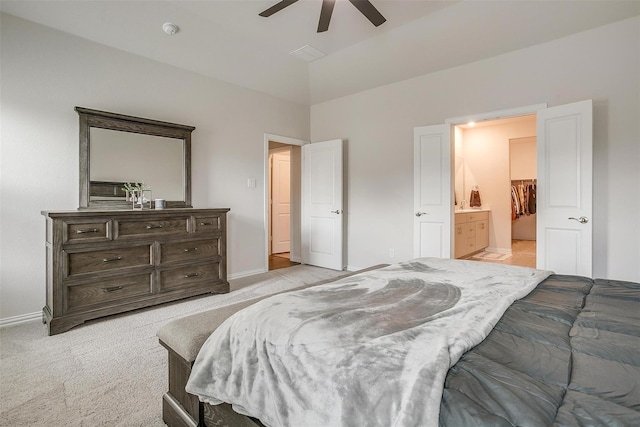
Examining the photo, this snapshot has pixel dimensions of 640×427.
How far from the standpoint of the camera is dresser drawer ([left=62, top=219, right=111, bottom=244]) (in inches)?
102

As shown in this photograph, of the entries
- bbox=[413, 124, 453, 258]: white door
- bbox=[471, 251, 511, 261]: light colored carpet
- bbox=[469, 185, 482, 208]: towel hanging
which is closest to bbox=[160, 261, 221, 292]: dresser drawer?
bbox=[413, 124, 453, 258]: white door

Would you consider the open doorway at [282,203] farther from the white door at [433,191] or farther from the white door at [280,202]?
the white door at [433,191]

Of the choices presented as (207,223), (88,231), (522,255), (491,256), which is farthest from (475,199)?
(88,231)

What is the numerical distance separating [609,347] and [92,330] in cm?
328

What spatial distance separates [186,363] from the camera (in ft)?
4.06

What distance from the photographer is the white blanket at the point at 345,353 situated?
0.76 m

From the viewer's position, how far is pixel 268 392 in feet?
3.13

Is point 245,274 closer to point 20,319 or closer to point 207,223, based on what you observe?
point 207,223

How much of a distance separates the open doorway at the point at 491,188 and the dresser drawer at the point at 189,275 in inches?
178

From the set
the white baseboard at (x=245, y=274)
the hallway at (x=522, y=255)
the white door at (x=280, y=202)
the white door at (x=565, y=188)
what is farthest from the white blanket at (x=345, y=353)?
the white door at (x=280, y=202)

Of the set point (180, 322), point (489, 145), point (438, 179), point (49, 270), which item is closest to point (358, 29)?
point (438, 179)

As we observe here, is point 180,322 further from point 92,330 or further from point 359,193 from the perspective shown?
point 359,193

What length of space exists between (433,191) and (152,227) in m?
3.29

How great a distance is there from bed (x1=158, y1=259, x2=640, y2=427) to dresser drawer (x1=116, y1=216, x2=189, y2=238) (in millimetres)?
1960
